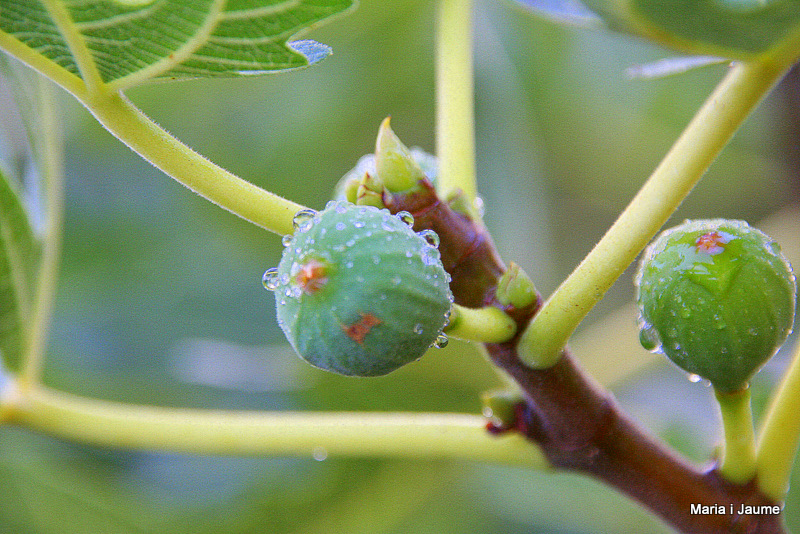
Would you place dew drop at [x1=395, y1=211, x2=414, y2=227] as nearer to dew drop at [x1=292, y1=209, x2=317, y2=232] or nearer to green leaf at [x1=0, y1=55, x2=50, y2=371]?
dew drop at [x1=292, y1=209, x2=317, y2=232]

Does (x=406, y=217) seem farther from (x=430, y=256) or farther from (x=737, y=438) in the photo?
(x=737, y=438)

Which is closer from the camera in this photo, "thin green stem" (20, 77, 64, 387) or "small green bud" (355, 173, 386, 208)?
"small green bud" (355, 173, 386, 208)

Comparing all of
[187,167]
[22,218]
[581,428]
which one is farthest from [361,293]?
[22,218]

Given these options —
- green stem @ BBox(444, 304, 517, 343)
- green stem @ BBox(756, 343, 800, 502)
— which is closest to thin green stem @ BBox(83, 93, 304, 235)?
green stem @ BBox(444, 304, 517, 343)

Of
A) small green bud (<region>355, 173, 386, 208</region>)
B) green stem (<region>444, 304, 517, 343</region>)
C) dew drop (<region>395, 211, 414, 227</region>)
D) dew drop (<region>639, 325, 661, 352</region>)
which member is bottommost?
green stem (<region>444, 304, 517, 343</region>)

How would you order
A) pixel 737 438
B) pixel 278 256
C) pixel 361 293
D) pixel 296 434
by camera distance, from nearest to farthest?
1. pixel 361 293
2. pixel 737 438
3. pixel 296 434
4. pixel 278 256

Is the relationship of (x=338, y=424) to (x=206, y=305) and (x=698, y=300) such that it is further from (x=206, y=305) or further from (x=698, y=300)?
(x=206, y=305)

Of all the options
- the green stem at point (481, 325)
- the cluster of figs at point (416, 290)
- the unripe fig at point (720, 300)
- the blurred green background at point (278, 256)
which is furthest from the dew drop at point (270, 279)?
the blurred green background at point (278, 256)
